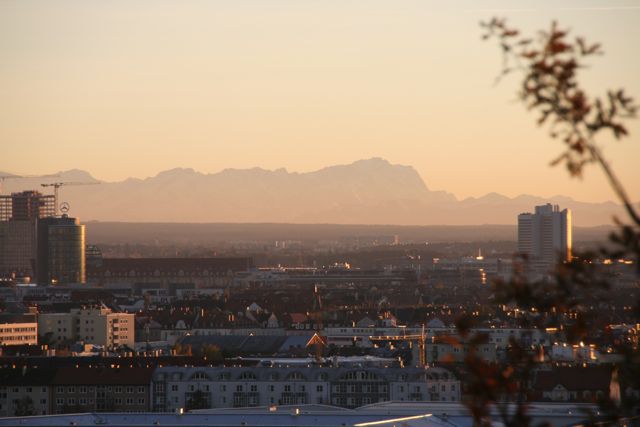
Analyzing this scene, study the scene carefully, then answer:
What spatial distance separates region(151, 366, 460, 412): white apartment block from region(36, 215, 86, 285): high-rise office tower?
11665cm

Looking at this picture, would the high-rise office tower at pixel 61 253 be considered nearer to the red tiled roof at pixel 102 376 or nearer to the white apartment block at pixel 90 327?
the white apartment block at pixel 90 327

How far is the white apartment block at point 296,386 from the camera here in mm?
63438

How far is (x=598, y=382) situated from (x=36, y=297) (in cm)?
8152

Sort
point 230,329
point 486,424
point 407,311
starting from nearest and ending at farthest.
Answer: point 486,424
point 230,329
point 407,311

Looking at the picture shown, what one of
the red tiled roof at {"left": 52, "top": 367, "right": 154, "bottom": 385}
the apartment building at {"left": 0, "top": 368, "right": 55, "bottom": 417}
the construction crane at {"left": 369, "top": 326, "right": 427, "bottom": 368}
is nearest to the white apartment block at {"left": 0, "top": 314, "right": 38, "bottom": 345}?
the construction crane at {"left": 369, "top": 326, "right": 427, "bottom": 368}

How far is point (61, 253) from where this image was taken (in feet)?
598

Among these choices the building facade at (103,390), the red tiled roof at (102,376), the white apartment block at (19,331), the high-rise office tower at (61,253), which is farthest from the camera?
the high-rise office tower at (61,253)

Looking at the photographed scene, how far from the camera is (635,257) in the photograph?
10883 millimetres

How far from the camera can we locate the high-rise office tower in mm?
180875

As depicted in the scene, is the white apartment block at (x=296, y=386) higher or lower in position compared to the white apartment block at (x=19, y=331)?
lower

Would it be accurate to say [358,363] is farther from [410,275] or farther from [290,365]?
[410,275]

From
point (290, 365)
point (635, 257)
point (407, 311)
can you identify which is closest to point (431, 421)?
point (290, 365)

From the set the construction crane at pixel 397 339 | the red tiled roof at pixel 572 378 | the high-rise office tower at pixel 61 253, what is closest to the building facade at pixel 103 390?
the red tiled roof at pixel 572 378

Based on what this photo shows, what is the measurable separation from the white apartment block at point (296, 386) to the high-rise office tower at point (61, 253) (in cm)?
11665
